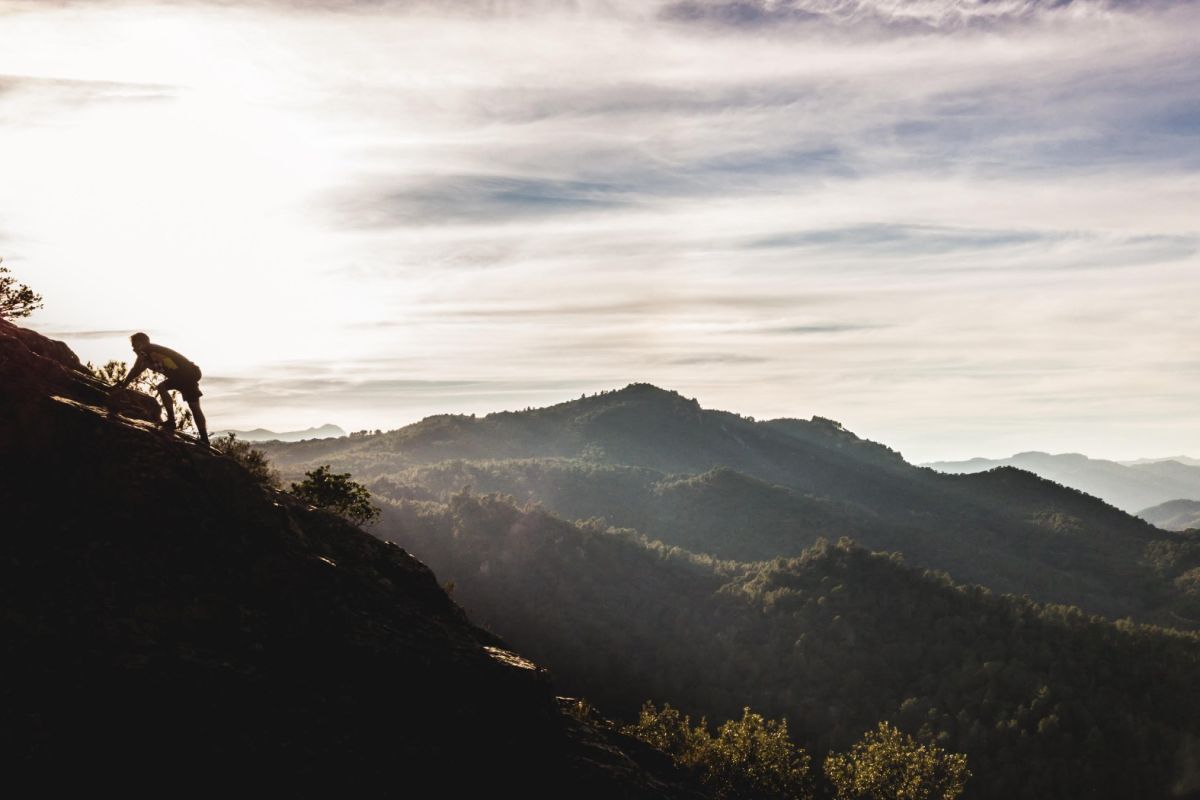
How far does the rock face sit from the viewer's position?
19969 millimetres

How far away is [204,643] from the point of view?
2278 cm

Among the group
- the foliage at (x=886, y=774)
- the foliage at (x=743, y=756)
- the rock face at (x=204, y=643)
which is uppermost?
the rock face at (x=204, y=643)

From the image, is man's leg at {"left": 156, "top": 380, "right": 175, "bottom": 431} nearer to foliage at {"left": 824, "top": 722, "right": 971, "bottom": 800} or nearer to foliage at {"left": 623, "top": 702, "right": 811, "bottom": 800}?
foliage at {"left": 623, "top": 702, "right": 811, "bottom": 800}

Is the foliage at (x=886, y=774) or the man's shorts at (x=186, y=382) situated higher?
the man's shorts at (x=186, y=382)

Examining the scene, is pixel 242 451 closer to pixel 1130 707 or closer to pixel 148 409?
pixel 148 409

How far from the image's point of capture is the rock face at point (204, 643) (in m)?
20.0

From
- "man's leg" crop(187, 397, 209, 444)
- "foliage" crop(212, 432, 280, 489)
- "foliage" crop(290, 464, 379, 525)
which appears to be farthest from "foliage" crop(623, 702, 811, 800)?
"man's leg" crop(187, 397, 209, 444)

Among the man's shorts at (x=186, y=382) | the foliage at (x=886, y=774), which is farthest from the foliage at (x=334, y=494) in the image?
the foliage at (x=886, y=774)

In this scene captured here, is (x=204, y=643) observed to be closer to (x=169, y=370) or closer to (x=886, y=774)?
(x=169, y=370)

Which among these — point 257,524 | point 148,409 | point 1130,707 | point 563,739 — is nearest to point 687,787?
point 563,739

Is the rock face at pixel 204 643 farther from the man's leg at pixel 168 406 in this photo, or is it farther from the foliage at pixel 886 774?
the foliage at pixel 886 774

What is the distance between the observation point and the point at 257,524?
1066 inches

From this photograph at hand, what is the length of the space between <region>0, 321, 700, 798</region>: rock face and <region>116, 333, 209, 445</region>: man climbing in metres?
1.13

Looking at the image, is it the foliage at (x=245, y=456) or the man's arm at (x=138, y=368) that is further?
the foliage at (x=245, y=456)
